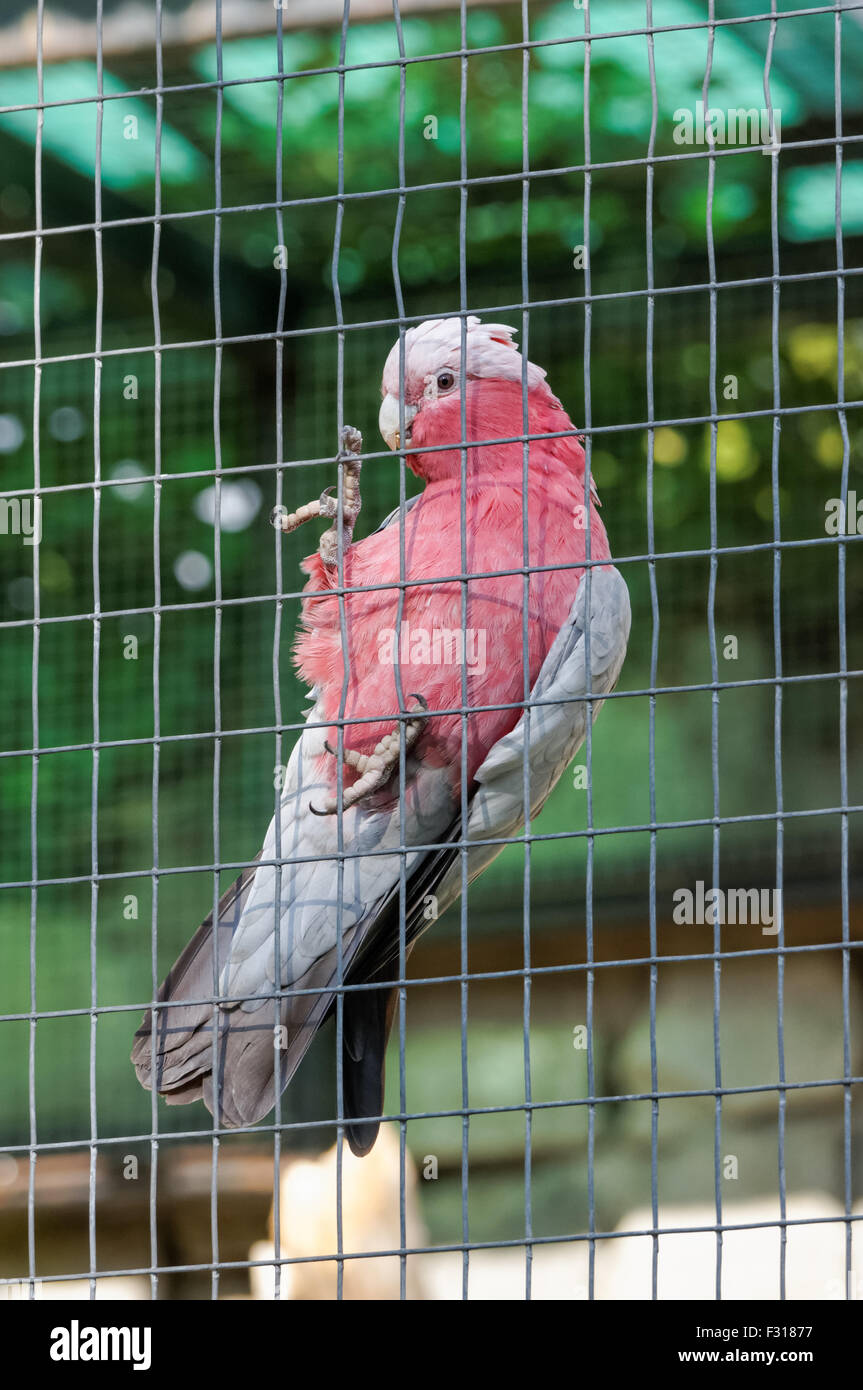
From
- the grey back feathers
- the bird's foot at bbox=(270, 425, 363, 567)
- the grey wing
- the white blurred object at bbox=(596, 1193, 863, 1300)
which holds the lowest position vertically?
the white blurred object at bbox=(596, 1193, 863, 1300)

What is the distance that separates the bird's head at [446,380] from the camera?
102 inches

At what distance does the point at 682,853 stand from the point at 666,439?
1.21m

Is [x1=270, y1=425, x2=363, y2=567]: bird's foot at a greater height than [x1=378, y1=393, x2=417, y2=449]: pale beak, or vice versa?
[x1=378, y1=393, x2=417, y2=449]: pale beak

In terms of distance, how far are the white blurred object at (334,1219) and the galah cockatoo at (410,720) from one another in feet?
7.42

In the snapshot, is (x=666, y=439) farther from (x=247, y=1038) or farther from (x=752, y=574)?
(x=247, y=1038)

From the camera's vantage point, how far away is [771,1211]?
470 cm

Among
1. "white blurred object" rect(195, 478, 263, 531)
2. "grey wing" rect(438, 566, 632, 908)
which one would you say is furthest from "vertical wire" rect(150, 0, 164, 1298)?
"white blurred object" rect(195, 478, 263, 531)

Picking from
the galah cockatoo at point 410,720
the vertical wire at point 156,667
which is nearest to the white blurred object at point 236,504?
the galah cockatoo at point 410,720

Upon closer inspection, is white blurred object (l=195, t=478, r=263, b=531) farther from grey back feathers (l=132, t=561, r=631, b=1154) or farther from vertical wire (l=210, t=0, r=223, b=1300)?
vertical wire (l=210, t=0, r=223, b=1300)

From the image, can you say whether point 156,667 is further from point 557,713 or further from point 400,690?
point 557,713

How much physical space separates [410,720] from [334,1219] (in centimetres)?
273

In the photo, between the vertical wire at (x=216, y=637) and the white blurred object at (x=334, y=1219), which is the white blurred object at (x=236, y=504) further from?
the vertical wire at (x=216, y=637)

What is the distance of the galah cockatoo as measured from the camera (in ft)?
7.88
